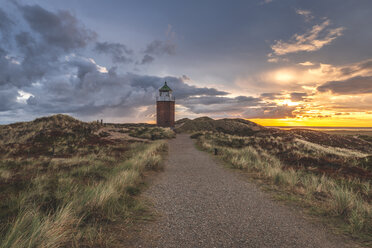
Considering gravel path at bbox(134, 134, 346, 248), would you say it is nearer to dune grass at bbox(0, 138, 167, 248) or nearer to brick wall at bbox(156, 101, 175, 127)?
dune grass at bbox(0, 138, 167, 248)

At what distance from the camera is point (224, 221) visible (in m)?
3.81

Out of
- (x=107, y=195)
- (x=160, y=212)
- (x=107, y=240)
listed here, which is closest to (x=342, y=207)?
(x=160, y=212)

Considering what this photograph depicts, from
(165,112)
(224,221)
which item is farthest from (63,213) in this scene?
(165,112)

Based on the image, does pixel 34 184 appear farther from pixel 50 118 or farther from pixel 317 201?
pixel 50 118

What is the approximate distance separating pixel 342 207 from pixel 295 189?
1693 millimetres

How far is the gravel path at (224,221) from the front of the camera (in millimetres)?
3105

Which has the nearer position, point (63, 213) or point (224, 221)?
Result: point (63, 213)

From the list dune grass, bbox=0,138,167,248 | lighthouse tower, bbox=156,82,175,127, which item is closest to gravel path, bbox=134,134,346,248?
dune grass, bbox=0,138,167,248

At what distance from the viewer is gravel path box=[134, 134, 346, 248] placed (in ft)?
10.2

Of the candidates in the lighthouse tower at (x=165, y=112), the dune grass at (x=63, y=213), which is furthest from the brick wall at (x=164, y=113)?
the dune grass at (x=63, y=213)

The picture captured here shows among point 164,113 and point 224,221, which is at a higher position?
point 164,113

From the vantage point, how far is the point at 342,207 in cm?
420

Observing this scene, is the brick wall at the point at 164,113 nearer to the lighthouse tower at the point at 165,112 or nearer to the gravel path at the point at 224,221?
the lighthouse tower at the point at 165,112

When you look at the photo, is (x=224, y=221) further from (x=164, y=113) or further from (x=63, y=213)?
(x=164, y=113)
